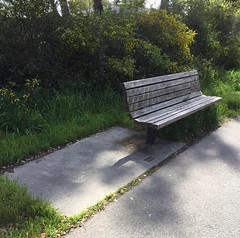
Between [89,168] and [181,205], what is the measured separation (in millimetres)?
1172

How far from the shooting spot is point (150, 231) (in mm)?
2453

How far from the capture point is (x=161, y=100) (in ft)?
15.7

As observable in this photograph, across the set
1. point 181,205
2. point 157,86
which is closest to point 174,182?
point 181,205

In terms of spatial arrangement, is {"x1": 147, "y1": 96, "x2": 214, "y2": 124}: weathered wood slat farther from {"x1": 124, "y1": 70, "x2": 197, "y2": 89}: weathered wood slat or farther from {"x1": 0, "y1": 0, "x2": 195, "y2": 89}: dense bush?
{"x1": 0, "y1": 0, "x2": 195, "y2": 89}: dense bush

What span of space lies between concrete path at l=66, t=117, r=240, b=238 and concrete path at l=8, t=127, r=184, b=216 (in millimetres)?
227

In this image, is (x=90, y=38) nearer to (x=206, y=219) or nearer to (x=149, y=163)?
(x=149, y=163)

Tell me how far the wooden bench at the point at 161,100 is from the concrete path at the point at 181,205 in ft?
1.95

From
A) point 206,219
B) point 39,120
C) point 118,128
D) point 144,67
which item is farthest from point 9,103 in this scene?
point 206,219

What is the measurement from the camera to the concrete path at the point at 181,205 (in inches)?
97.0

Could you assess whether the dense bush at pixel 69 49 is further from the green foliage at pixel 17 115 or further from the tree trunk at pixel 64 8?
the green foliage at pixel 17 115

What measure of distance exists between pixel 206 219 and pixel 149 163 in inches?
46.7

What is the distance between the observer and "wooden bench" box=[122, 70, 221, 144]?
13.4ft

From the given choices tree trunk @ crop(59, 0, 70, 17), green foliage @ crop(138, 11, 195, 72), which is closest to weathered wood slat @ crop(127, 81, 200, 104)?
green foliage @ crop(138, 11, 195, 72)

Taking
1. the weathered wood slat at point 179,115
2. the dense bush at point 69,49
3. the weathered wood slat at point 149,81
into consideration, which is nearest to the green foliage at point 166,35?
the dense bush at point 69,49
